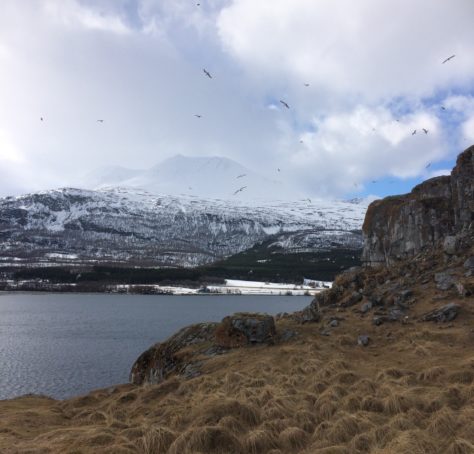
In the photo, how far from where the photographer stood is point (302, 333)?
982 inches

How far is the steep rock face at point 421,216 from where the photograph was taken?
3609 cm

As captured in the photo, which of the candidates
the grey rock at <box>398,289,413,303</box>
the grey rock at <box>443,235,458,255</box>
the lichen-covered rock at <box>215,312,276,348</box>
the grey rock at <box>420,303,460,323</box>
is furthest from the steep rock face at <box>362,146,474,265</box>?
the lichen-covered rock at <box>215,312,276,348</box>

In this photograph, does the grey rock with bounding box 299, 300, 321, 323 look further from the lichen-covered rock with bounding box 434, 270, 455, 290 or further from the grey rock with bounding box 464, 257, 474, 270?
the grey rock with bounding box 464, 257, 474, 270

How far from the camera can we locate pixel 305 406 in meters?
13.5

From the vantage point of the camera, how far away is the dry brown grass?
36.0ft

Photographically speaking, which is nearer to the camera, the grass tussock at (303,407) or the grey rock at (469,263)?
the grass tussock at (303,407)

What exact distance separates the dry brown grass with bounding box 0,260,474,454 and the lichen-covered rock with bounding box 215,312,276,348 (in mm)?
862

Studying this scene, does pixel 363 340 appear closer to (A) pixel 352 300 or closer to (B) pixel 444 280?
(B) pixel 444 280

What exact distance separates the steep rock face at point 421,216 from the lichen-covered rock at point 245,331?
18.0 meters

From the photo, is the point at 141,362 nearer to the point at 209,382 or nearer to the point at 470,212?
the point at 209,382

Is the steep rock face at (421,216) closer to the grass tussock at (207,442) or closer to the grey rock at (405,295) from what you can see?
the grey rock at (405,295)

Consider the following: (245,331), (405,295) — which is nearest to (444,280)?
(405,295)

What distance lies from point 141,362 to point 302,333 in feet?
33.9

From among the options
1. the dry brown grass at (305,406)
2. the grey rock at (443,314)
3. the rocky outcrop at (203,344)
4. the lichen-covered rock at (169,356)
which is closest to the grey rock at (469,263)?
the dry brown grass at (305,406)
